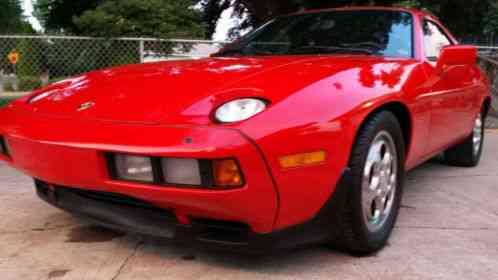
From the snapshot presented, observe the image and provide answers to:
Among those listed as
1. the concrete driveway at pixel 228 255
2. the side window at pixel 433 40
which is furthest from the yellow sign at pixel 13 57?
the side window at pixel 433 40

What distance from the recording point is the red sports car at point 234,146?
79.2 inches

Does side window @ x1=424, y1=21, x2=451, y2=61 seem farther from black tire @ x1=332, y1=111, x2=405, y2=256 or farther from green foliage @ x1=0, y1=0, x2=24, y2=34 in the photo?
green foliage @ x1=0, y1=0, x2=24, y2=34

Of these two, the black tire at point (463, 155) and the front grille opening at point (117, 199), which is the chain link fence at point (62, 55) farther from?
the front grille opening at point (117, 199)

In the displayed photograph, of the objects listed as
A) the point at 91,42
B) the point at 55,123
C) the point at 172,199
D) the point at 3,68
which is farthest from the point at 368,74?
the point at 3,68

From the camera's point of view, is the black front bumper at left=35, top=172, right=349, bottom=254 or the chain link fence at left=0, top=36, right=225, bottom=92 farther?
the chain link fence at left=0, top=36, right=225, bottom=92

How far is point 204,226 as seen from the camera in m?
2.20

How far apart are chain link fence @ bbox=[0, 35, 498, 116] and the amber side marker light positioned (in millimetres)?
5377

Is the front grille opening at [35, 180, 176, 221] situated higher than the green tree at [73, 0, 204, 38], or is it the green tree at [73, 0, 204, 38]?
the green tree at [73, 0, 204, 38]

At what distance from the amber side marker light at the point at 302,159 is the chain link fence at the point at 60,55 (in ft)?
17.7

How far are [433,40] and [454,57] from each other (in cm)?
36

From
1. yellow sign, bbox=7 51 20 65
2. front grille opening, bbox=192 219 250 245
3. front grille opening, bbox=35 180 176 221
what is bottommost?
front grille opening, bbox=192 219 250 245

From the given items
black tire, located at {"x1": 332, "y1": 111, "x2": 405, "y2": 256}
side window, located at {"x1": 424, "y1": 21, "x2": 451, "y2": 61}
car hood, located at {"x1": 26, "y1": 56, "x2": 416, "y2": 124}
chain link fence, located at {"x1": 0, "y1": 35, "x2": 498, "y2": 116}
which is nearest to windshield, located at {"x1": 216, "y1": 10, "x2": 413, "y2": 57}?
side window, located at {"x1": 424, "y1": 21, "x2": 451, "y2": 61}

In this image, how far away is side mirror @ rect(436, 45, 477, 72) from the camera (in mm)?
3432

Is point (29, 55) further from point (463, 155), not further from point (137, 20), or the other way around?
point (463, 155)
